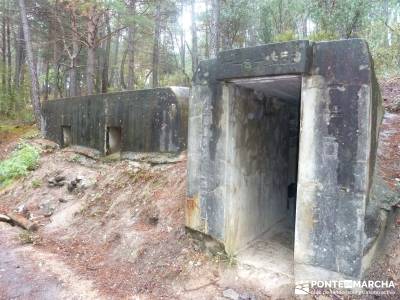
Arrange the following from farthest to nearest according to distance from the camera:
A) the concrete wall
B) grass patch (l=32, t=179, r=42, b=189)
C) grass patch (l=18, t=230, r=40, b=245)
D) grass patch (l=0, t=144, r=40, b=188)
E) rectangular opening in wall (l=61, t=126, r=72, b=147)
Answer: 1. rectangular opening in wall (l=61, t=126, r=72, b=147)
2. grass patch (l=0, t=144, r=40, b=188)
3. grass patch (l=32, t=179, r=42, b=189)
4. grass patch (l=18, t=230, r=40, b=245)
5. the concrete wall

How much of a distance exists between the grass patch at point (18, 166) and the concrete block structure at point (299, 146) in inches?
263

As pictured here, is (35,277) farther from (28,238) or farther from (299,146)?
(299,146)

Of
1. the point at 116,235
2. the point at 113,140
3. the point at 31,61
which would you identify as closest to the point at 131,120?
the point at 113,140

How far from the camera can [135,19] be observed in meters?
10.9

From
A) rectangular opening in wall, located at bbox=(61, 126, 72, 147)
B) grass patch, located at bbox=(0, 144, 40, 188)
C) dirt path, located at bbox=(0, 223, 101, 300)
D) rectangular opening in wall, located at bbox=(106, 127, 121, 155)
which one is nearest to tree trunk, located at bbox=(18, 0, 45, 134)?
rectangular opening in wall, located at bbox=(61, 126, 72, 147)

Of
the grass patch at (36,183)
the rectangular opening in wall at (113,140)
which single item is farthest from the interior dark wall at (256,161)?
the grass patch at (36,183)

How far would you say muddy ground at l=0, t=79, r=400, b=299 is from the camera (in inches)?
171

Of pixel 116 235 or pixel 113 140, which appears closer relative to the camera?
pixel 116 235

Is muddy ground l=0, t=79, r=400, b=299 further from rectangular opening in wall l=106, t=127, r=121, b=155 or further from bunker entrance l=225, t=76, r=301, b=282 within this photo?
bunker entrance l=225, t=76, r=301, b=282

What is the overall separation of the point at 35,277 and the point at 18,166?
5654 millimetres

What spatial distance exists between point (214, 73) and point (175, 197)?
256 cm

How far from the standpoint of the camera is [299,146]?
3.73 m

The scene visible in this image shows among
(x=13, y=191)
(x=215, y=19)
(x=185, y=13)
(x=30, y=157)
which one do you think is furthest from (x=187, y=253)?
(x=185, y=13)

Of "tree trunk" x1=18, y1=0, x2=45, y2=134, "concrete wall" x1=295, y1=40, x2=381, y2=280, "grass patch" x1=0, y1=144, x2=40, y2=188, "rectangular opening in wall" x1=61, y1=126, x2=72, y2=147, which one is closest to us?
"concrete wall" x1=295, y1=40, x2=381, y2=280
